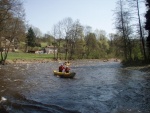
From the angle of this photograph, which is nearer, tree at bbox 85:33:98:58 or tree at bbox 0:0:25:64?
tree at bbox 0:0:25:64

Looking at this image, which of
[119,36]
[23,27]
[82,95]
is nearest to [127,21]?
[119,36]

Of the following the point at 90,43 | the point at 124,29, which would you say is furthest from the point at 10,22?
the point at 90,43

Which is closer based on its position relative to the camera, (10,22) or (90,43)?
(10,22)

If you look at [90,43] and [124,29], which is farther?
[90,43]

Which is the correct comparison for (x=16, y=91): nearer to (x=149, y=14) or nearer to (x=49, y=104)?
(x=49, y=104)

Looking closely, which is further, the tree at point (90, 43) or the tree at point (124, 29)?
the tree at point (90, 43)

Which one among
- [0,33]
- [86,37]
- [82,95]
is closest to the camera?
[82,95]

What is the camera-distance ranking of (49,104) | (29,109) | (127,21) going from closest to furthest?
(29,109), (49,104), (127,21)

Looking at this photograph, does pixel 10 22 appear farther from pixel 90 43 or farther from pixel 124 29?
pixel 90 43

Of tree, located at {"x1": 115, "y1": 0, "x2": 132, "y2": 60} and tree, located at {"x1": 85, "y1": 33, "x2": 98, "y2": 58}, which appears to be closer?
tree, located at {"x1": 115, "y1": 0, "x2": 132, "y2": 60}

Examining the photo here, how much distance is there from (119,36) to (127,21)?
153 inches

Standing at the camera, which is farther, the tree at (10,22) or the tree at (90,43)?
the tree at (90,43)

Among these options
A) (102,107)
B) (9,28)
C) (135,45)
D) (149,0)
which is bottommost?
(102,107)

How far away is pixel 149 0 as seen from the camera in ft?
116
